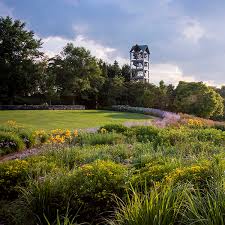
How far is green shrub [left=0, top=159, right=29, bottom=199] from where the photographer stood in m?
6.61

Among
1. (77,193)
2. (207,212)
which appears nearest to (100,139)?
(77,193)

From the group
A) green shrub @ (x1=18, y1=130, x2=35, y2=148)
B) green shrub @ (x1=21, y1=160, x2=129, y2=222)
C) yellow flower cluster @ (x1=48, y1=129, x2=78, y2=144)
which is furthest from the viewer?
green shrub @ (x1=18, y1=130, x2=35, y2=148)

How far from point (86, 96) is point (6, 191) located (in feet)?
170

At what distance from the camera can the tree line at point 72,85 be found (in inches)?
1795

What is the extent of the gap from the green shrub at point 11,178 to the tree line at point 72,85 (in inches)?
1470

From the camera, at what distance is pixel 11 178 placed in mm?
6824

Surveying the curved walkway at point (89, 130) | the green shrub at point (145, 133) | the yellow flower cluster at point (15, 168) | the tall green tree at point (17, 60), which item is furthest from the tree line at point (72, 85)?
the yellow flower cluster at point (15, 168)

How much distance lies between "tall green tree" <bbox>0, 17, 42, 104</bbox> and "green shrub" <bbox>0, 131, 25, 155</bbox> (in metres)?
34.9

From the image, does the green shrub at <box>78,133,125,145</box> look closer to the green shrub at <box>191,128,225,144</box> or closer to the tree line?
the green shrub at <box>191,128,225,144</box>

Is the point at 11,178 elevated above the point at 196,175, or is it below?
below

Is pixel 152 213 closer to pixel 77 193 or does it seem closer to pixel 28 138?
pixel 77 193

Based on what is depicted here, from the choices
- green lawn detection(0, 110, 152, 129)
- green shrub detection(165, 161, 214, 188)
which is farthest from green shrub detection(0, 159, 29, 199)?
green lawn detection(0, 110, 152, 129)

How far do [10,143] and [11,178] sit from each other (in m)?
6.70

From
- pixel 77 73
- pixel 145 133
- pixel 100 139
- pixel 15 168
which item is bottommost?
pixel 100 139
